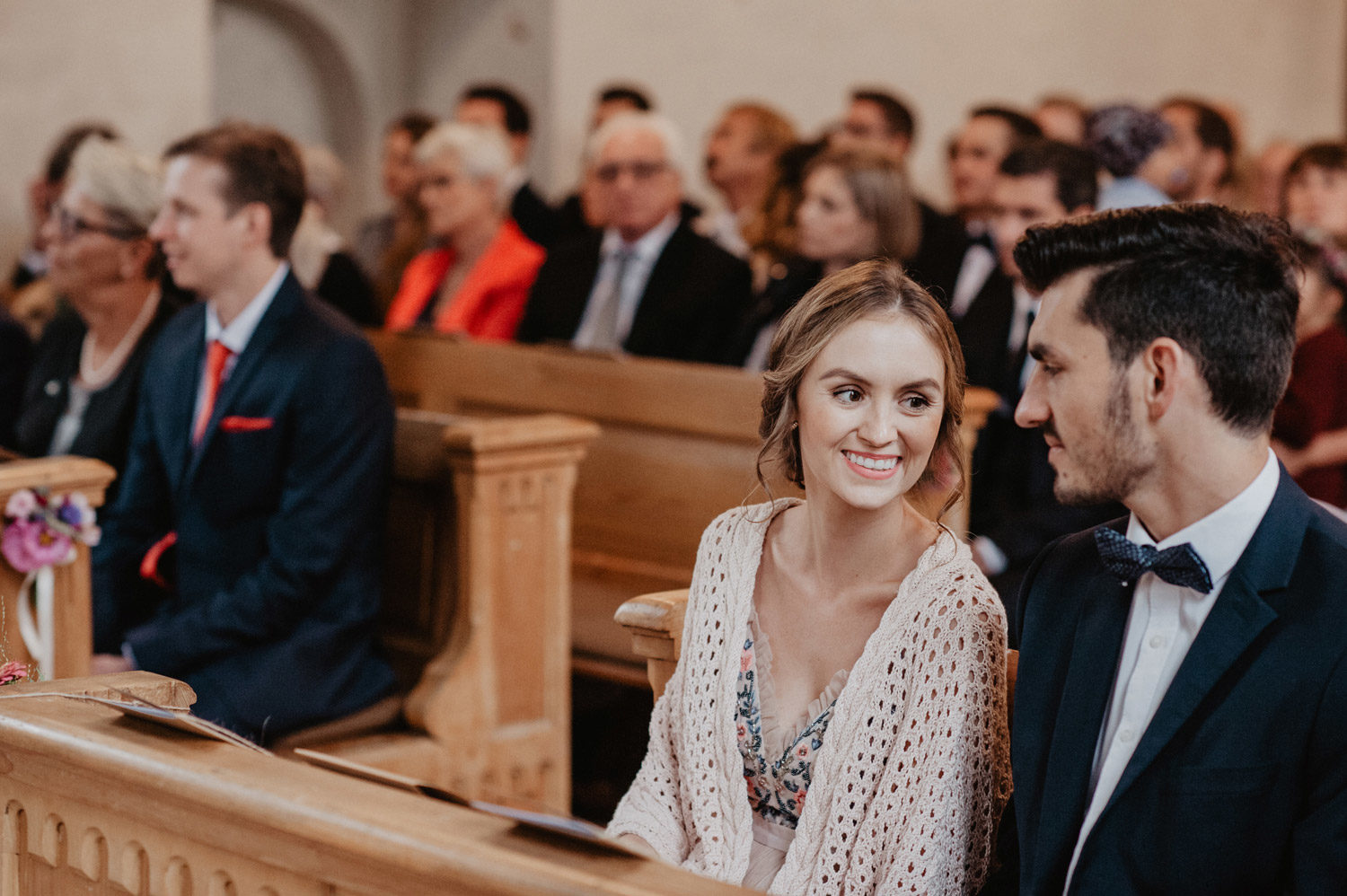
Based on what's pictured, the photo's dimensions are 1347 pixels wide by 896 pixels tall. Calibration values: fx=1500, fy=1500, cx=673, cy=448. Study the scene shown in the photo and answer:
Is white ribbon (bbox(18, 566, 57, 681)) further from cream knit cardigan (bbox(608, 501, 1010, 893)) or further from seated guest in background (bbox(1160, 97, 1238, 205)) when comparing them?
seated guest in background (bbox(1160, 97, 1238, 205))

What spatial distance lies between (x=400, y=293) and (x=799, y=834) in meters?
3.99

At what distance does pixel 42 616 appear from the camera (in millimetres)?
2742

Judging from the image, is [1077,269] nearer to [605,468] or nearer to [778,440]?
[778,440]

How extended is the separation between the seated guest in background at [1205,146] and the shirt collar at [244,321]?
4.83m

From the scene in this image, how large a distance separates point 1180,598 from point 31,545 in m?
2.05

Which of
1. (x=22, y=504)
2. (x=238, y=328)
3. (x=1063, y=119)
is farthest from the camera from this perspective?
(x=1063, y=119)

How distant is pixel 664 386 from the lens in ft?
12.1

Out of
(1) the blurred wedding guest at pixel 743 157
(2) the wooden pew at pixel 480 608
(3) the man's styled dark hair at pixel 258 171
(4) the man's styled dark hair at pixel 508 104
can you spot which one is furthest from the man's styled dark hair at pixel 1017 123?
(3) the man's styled dark hair at pixel 258 171

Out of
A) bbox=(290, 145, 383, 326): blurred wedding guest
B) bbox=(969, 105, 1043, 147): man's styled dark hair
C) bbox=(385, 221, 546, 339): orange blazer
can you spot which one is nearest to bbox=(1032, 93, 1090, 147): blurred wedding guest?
bbox=(969, 105, 1043, 147): man's styled dark hair

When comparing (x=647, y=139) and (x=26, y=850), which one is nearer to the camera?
(x=26, y=850)

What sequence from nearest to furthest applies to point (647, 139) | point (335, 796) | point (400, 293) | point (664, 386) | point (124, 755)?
point (335, 796)
point (124, 755)
point (664, 386)
point (647, 139)
point (400, 293)

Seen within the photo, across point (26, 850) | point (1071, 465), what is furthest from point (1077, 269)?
point (26, 850)

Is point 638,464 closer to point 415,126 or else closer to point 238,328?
point 238,328

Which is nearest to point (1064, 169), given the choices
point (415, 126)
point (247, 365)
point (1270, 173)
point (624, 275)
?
point (624, 275)
